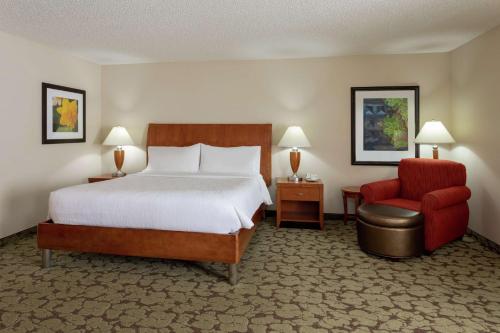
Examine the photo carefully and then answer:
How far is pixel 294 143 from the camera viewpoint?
5043 mm

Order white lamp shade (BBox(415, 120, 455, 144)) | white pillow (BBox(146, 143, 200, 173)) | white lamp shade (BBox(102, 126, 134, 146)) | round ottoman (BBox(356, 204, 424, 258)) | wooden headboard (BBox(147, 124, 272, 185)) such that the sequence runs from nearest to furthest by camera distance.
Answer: round ottoman (BBox(356, 204, 424, 258)) → white lamp shade (BBox(415, 120, 455, 144)) → white pillow (BBox(146, 143, 200, 173)) → wooden headboard (BBox(147, 124, 272, 185)) → white lamp shade (BBox(102, 126, 134, 146))

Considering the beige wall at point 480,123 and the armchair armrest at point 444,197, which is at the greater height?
the beige wall at point 480,123

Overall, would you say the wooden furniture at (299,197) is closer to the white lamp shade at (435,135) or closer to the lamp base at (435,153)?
the white lamp shade at (435,135)

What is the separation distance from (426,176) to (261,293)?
276cm

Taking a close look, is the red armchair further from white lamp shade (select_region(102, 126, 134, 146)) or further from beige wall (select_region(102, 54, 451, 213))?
white lamp shade (select_region(102, 126, 134, 146))

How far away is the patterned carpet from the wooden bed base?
0.77ft

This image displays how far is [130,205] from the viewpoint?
317cm

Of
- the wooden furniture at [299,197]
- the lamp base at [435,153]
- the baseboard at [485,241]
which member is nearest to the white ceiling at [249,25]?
the lamp base at [435,153]

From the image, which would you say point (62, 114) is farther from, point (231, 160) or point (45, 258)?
point (231, 160)

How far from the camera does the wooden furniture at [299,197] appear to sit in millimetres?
4828

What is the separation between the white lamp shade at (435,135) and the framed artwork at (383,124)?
49 cm

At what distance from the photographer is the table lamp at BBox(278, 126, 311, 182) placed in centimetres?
505

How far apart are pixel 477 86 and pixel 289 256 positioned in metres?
3.31

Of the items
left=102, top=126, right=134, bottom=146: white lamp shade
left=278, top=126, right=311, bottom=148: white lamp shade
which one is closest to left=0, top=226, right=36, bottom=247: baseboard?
left=102, top=126, right=134, bottom=146: white lamp shade
